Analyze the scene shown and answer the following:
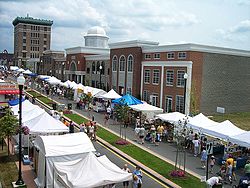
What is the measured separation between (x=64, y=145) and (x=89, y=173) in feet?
8.68

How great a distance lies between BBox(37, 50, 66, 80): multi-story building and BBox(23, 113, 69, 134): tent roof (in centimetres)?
5604

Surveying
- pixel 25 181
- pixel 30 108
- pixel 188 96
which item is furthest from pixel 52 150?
pixel 188 96

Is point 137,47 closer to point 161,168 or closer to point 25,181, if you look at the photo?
point 161,168

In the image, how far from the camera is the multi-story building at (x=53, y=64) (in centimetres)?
8007

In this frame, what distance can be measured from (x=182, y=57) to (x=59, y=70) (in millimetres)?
48619

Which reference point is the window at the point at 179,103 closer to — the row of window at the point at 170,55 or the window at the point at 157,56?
the row of window at the point at 170,55

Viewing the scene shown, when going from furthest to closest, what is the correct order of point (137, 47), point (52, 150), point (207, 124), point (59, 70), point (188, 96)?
point (59, 70)
point (137, 47)
point (188, 96)
point (207, 124)
point (52, 150)

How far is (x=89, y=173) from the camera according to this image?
508 inches

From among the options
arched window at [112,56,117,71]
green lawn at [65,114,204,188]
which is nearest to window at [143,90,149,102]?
arched window at [112,56,117,71]

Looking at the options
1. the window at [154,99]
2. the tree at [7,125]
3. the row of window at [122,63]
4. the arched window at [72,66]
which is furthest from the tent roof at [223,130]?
the arched window at [72,66]

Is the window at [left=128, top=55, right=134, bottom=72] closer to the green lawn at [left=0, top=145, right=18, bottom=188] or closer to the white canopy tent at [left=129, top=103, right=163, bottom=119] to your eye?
the white canopy tent at [left=129, top=103, right=163, bottom=119]

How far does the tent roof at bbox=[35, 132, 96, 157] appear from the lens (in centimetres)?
1455

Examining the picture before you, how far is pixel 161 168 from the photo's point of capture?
1848cm

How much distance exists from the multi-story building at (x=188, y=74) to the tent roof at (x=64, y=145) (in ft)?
67.5
